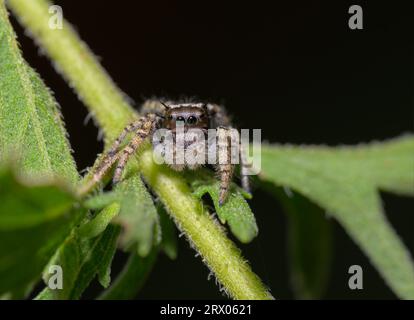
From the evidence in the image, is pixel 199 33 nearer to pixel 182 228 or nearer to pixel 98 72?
pixel 98 72

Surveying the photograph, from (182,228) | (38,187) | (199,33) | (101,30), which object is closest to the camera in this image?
(38,187)

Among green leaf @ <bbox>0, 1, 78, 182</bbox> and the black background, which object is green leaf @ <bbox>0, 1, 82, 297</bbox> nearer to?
green leaf @ <bbox>0, 1, 78, 182</bbox>

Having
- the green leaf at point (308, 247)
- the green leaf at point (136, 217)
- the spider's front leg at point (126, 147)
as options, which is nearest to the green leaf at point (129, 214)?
the green leaf at point (136, 217)

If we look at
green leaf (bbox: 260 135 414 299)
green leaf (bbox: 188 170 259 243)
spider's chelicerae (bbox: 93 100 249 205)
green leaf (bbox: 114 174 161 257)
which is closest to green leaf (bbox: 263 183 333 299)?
green leaf (bbox: 260 135 414 299)

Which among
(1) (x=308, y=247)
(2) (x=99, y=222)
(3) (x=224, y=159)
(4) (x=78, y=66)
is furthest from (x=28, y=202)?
(1) (x=308, y=247)

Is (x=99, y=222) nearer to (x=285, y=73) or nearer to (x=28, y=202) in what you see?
(x=28, y=202)

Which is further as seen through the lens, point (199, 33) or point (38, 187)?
point (199, 33)

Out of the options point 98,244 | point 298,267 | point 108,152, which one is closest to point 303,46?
point 298,267

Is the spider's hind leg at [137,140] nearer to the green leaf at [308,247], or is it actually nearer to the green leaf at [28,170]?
the green leaf at [28,170]
